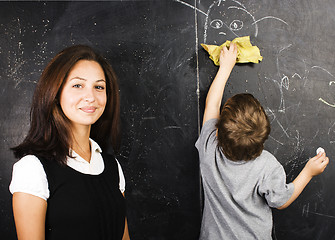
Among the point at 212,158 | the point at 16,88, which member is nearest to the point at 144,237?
the point at 212,158

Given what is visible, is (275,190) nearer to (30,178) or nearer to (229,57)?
(229,57)

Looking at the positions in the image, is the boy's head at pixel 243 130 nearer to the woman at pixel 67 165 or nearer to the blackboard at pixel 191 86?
the blackboard at pixel 191 86

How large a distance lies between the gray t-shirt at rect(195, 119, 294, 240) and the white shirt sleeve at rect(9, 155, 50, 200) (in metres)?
0.65

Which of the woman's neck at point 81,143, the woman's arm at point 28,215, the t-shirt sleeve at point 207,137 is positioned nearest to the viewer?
the woman's arm at point 28,215

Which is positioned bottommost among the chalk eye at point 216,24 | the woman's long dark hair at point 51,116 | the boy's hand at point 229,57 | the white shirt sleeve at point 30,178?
the white shirt sleeve at point 30,178

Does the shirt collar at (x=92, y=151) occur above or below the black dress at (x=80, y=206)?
above

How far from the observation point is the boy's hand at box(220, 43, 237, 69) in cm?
149

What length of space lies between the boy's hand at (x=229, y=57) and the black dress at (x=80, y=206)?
2.41 ft

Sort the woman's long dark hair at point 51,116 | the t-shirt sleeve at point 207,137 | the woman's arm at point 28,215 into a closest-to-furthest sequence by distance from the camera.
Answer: the woman's arm at point 28,215 < the woman's long dark hair at point 51,116 < the t-shirt sleeve at point 207,137

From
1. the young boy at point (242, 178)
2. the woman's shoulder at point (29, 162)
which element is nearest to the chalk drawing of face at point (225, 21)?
the young boy at point (242, 178)

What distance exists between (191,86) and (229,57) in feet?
0.70

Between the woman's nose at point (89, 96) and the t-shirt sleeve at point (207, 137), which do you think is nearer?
the woman's nose at point (89, 96)

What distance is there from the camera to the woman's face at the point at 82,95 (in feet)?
3.52

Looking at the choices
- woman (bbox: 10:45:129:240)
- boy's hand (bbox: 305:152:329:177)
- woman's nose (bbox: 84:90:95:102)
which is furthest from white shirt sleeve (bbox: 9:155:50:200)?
boy's hand (bbox: 305:152:329:177)
